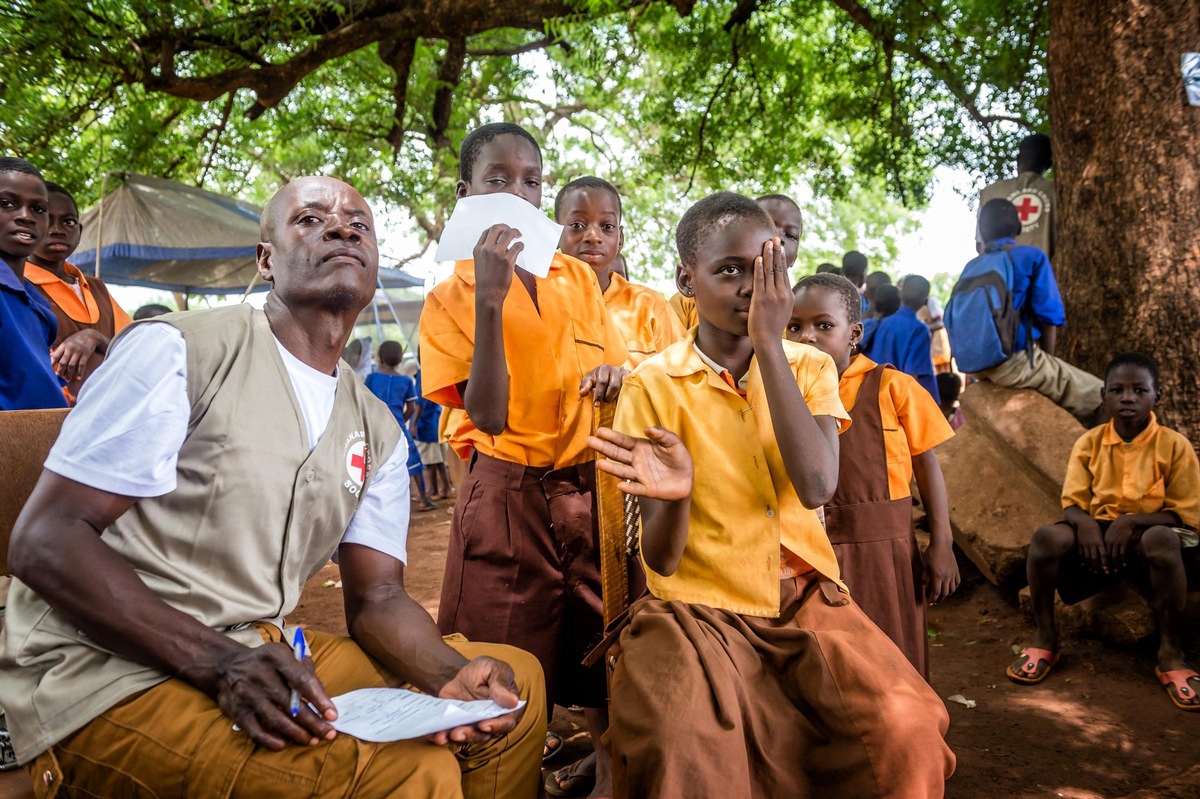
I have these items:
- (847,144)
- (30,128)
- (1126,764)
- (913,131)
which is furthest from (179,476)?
(847,144)

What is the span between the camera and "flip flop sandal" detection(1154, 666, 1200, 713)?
3570mm

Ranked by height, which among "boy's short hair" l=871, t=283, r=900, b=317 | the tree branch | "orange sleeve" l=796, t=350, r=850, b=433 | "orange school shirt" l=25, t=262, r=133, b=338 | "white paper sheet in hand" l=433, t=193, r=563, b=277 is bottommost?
"orange sleeve" l=796, t=350, r=850, b=433

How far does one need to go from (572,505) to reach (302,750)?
1248 mm

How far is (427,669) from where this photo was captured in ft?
6.26

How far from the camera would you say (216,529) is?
170cm

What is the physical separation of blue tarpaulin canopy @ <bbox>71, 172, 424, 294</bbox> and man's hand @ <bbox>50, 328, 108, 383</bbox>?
547 cm

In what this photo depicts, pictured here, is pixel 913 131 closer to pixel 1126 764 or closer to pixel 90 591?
pixel 1126 764

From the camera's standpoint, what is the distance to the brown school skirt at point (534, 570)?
2639 mm

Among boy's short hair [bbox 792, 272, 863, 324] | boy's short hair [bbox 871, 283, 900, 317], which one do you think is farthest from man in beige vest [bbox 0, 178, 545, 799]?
boy's short hair [bbox 871, 283, 900, 317]

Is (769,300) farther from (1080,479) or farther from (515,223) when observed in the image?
(1080,479)

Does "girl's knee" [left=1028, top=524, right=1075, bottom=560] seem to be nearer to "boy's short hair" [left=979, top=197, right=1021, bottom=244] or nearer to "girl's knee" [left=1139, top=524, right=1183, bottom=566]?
"girl's knee" [left=1139, top=524, right=1183, bottom=566]

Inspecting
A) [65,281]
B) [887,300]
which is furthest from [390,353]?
[65,281]

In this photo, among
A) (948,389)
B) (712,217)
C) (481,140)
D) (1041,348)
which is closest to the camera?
(712,217)

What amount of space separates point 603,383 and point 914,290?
683 centimetres
